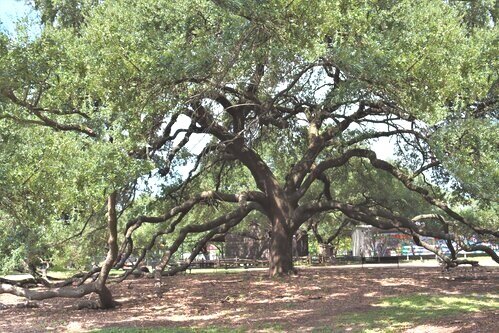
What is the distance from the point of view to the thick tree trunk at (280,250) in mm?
17469

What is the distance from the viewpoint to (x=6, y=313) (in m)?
13.1

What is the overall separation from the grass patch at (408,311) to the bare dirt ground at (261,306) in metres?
0.20

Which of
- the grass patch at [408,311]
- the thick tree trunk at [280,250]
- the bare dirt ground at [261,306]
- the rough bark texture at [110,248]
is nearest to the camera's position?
the grass patch at [408,311]

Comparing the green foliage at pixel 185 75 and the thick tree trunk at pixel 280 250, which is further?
the thick tree trunk at pixel 280 250

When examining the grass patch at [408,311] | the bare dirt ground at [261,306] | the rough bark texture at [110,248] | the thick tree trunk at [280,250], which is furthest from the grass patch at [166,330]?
the thick tree trunk at [280,250]

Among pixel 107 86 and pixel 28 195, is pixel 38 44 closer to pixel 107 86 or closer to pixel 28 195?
pixel 107 86

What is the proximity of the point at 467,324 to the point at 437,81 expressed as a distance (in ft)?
16.0

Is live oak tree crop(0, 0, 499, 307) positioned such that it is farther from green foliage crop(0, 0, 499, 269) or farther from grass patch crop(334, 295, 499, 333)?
grass patch crop(334, 295, 499, 333)

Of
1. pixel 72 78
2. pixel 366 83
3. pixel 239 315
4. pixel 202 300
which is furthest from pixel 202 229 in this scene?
pixel 366 83

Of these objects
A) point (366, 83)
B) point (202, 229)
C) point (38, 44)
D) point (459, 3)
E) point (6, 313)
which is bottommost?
point (6, 313)

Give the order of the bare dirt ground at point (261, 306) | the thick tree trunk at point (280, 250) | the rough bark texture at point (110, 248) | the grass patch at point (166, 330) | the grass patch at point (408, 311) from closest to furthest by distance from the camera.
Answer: the grass patch at point (408, 311) → the grass patch at point (166, 330) → the bare dirt ground at point (261, 306) → the rough bark texture at point (110, 248) → the thick tree trunk at point (280, 250)

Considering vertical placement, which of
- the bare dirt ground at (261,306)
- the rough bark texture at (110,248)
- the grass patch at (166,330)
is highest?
the rough bark texture at (110,248)

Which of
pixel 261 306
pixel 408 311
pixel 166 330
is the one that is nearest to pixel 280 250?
pixel 261 306

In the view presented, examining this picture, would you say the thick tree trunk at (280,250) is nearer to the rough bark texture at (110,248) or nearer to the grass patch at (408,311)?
the grass patch at (408,311)
